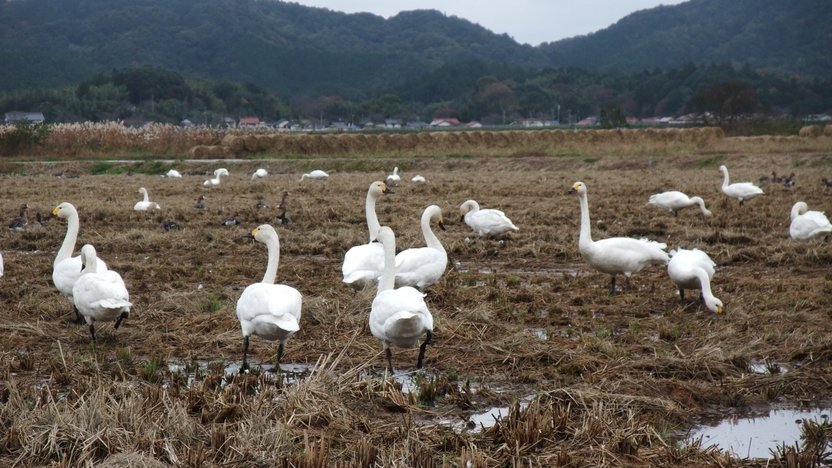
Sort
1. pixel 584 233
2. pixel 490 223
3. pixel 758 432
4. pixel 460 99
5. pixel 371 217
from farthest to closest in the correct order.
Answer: pixel 460 99 → pixel 490 223 → pixel 371 217 → pixel 584 233 → pixel 758 432

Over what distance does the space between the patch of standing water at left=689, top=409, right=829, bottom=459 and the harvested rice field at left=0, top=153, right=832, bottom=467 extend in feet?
0.33

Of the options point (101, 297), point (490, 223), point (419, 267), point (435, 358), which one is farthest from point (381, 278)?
point (490, 223)

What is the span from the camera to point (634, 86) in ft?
336

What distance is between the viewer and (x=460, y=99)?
114688mm

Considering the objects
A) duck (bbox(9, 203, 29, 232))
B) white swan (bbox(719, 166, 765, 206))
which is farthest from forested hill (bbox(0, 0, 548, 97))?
white swan (bbox(719, 166, 765, 206))

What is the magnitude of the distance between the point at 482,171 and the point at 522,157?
12.4 feet

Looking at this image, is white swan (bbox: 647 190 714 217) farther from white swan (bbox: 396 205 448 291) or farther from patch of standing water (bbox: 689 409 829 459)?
patch of standing water (bbox: 689 409 829 459)

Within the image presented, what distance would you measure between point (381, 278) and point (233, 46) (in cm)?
14174

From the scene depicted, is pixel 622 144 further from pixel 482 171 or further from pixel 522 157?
pixel 482 171

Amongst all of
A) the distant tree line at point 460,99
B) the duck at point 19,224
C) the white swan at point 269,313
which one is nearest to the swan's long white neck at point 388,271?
the white swan at point 269,313

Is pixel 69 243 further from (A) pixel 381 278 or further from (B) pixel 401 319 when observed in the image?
(B) pixel 401 319

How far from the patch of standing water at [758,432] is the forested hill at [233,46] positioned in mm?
123255

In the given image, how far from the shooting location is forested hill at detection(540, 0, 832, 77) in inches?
5640

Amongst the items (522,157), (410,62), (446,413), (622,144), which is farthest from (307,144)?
(410,62)
